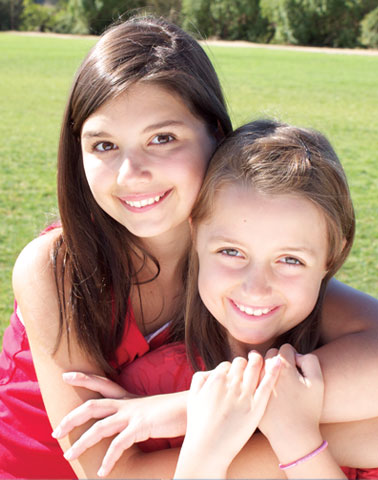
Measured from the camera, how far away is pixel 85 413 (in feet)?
6.36

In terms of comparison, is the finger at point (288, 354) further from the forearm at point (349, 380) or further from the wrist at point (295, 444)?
Result: the wrist at point (295, 444)

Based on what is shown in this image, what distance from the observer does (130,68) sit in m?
2.16

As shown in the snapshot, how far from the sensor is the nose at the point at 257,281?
6.45ft

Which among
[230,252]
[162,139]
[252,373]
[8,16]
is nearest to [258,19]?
[8,16]

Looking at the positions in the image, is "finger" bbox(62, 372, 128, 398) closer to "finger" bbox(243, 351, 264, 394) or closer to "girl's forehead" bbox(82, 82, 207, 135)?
Answer: "finger" bbox(243, 351, 264, 394)

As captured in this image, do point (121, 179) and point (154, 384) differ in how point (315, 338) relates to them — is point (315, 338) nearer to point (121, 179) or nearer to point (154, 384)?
point (154, 384)

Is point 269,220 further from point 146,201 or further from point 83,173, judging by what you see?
point 83,173

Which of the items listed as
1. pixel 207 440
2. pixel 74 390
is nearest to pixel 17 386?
pixel 74 390

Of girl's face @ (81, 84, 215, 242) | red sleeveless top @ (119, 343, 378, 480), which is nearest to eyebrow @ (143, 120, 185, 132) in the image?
girl's face @ (81, 84, 215, 242)

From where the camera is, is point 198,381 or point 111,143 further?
point 111,143

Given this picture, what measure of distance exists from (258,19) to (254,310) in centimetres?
5153

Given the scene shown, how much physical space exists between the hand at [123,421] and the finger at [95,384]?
5 cm

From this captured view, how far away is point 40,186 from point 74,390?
5719 mm

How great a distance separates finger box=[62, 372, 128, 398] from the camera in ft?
6.66
